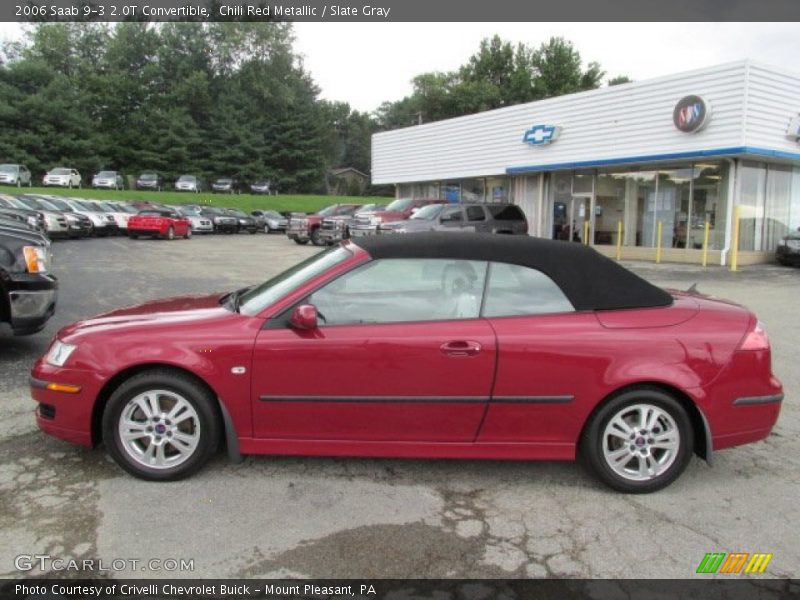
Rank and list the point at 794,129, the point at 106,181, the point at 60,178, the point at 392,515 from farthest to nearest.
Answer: the point at 106,181 < the point at 60,178 < the point at 794,129 < the point at 392,515

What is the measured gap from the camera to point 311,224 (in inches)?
1035

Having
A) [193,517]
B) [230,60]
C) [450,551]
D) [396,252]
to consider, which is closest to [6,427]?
[193,517]

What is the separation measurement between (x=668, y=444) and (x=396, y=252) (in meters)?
1.98

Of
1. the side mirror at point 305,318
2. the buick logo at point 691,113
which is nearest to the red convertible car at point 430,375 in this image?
the side mirror at point 305,318

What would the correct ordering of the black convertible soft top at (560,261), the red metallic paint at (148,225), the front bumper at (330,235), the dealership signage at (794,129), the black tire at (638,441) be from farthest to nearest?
the red metallic paint at (148,225)
the front bumper at (330,235)
the dealership signage at (794,129)
the black convertible soft top at (560,261)
the black tire at (638,441)

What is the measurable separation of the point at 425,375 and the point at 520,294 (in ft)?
2.54

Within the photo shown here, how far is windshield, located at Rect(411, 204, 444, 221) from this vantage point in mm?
19922

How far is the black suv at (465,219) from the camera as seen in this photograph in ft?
64.5

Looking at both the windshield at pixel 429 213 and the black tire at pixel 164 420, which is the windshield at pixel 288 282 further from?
the windshield at pixel 429 213

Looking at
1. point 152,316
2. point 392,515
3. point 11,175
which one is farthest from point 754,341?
point 11,175

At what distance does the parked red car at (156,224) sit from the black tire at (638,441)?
90.4 ft

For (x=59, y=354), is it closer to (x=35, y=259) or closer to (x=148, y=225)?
(x=35, y=259)

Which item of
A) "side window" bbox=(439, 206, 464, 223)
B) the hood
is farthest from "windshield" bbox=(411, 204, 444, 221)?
the hood
